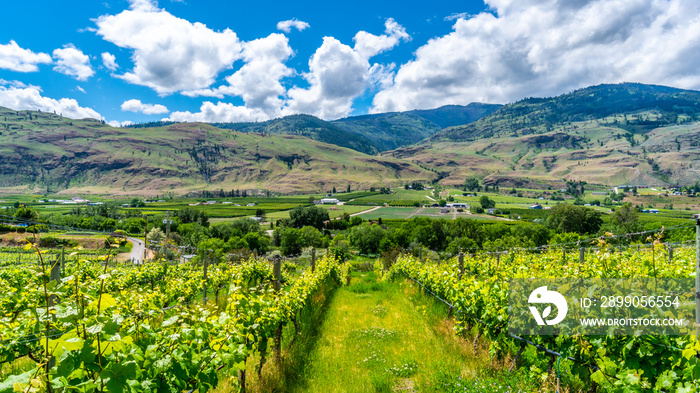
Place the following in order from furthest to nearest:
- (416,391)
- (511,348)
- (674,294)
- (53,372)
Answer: (511,348), (416,391), (674,294), (53,372)

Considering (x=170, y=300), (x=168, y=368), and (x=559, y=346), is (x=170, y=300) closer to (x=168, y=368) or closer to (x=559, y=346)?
(x=168, y=368)

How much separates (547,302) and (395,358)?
3.58 metres

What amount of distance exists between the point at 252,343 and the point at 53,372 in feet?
10.4

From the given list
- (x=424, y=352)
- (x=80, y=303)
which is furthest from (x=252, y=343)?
(x=424, y=352)

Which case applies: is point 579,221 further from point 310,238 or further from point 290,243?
point 290,243

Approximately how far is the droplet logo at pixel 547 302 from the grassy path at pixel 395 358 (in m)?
1.29

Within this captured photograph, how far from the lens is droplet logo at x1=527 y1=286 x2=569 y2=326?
16.0 ft

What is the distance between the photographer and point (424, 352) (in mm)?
7336

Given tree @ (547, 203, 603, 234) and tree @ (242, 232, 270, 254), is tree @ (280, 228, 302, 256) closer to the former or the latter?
tree @ (242, 232, 270, 254)

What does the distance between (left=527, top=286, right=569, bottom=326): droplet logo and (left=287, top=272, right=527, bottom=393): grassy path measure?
4.24ft

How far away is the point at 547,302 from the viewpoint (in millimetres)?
5156

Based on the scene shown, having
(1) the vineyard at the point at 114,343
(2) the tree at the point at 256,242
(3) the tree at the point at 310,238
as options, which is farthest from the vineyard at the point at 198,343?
(3) the tree at the point at 310,238

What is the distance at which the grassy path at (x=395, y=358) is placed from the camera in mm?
5875

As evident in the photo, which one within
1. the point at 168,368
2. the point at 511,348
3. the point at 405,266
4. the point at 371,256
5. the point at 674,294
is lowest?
the point at 371,256
